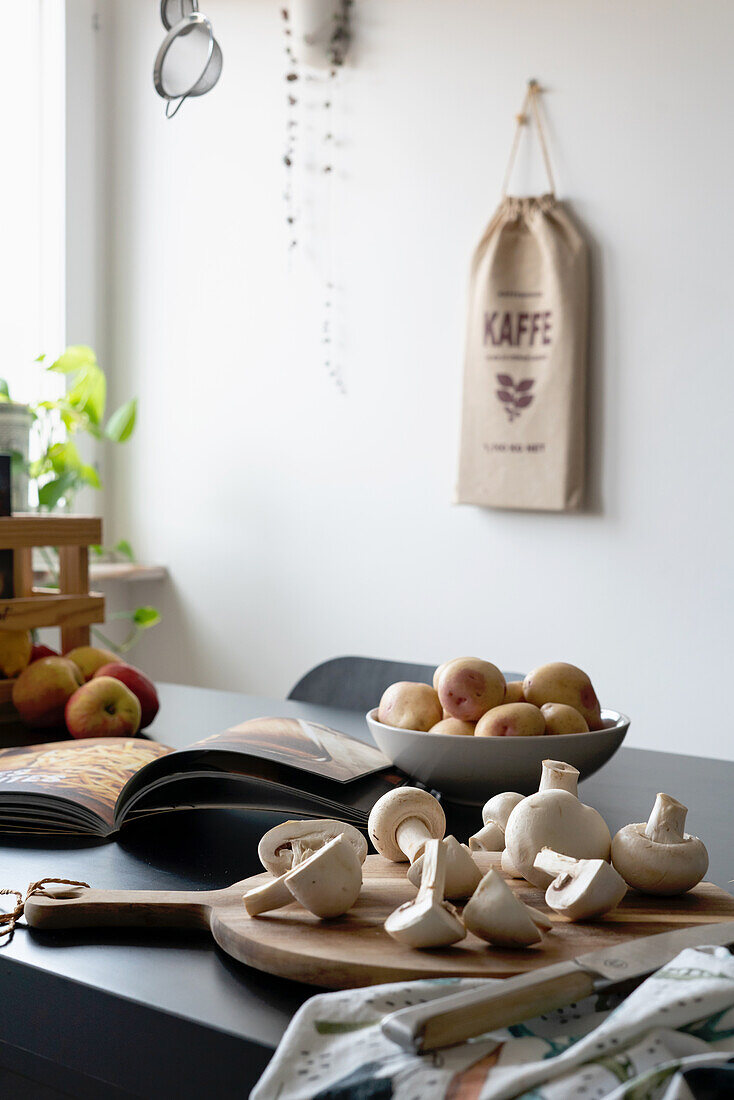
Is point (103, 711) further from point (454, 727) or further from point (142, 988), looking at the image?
point (142, 988)

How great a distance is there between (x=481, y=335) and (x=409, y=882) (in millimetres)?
2127

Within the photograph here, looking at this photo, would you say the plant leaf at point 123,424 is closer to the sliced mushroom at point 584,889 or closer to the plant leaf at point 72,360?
the plant leaf at point 72,360

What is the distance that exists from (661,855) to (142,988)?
302 mm

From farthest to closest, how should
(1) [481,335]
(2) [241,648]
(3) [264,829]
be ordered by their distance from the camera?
(2) [241,648]
(1) [481,335]
(3) [264,829]

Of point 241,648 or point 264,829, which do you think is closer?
point 264,829

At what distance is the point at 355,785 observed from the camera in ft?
3.00

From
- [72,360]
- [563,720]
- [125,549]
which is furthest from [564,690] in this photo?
[125,549]

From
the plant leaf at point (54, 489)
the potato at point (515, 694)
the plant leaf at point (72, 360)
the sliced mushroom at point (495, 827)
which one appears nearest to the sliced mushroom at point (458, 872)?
the sliced mushroom at point (495, 827)

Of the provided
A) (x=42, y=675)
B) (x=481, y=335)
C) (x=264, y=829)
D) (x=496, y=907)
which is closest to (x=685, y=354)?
(x=481, y=335)

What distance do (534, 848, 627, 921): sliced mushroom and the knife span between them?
31 millimetres

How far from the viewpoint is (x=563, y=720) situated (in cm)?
88

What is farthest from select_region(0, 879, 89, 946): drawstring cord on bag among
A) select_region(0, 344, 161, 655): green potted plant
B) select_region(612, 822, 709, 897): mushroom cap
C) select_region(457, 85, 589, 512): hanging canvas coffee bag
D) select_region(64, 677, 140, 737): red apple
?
select_region(0, 344, 161, 655): green potted plant

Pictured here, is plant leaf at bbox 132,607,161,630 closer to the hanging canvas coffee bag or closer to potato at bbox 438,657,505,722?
the hanging canvas coffee bag

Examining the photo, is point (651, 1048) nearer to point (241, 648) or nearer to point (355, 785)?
point (355, 785)
